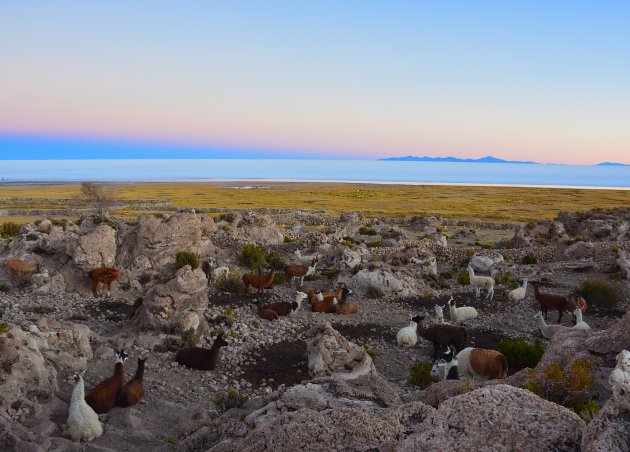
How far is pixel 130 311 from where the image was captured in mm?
17266

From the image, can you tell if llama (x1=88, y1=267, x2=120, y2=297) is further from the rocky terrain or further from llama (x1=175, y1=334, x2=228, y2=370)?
llama (x1=175, y1=334, x2=228, y2=370)

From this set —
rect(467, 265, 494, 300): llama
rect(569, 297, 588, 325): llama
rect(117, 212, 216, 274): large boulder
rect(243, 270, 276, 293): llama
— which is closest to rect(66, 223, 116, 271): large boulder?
rect(117, 212, 216, 274): large boulder

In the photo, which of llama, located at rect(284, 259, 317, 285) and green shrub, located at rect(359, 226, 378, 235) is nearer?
llama, located at rect(284, 259, 317, 285)

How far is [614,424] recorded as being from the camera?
3.40 meters

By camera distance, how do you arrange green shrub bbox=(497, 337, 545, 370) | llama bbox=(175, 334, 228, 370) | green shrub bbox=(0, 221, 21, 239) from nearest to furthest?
llama bbox=(175, 334, 228, 370)
green shrub bbox=(497, 337, 545, 370)
green shrub bbox=(0, 221, 21, 239)

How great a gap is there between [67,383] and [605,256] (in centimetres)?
2544

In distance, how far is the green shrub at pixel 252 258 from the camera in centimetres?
2502

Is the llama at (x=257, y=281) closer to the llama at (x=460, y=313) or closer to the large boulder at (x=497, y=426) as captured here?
the llama at (x=460, y=313)

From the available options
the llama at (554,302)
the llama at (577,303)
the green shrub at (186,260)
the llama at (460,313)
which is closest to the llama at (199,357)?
the llama at (460,313)

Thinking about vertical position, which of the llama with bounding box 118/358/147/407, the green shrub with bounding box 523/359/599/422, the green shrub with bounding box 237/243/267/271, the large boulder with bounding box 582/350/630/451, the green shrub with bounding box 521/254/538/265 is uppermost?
the large boulder with bounding box 582/350/630/451

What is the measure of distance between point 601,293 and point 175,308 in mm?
16118

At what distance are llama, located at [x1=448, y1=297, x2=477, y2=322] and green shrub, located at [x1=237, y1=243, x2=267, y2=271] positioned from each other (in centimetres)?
1046

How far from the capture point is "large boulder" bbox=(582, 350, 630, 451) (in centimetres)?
329

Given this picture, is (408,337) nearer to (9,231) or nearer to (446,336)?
(446,336)
